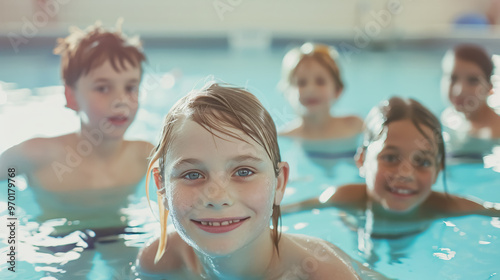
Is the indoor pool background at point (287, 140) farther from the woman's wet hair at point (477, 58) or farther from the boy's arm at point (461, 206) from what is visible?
the woman's wet hair at point (477, 58)

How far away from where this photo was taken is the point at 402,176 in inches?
83.5

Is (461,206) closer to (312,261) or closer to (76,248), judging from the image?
(312,261)

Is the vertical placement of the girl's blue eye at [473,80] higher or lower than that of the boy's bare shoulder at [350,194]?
higher

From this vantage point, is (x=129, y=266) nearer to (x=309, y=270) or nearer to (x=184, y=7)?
(x=309, y=270)

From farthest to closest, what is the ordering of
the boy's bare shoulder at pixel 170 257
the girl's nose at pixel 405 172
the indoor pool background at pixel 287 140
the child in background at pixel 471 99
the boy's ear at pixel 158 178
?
the child in background at pixel 471 99, the girl's nose at pixel 405 172, the indoor pool background at pixel 287 140, the boy's bare shoulder at pixel 170 257, the boy's ear at pixel 158 178

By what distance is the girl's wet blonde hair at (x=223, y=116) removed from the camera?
145cm

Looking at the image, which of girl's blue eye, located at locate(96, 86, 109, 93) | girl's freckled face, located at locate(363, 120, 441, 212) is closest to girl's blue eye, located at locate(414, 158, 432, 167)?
girl's freckled face, located at locate(363, 120, 441, 212)

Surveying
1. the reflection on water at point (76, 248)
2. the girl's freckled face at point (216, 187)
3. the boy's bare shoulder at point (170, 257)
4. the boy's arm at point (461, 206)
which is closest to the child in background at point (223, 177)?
the girl's freckled face at point (216, 187)

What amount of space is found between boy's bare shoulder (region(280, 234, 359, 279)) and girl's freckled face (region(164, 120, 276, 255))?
0.21m

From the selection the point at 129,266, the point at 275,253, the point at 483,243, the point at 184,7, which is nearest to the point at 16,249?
the point at 129,266

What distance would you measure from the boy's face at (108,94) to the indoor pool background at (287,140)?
0.31m

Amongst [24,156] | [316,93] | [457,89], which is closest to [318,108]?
[316,93]

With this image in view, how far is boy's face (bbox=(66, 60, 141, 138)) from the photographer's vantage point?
2432mm

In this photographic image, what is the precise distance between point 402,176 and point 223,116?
0.91 m
